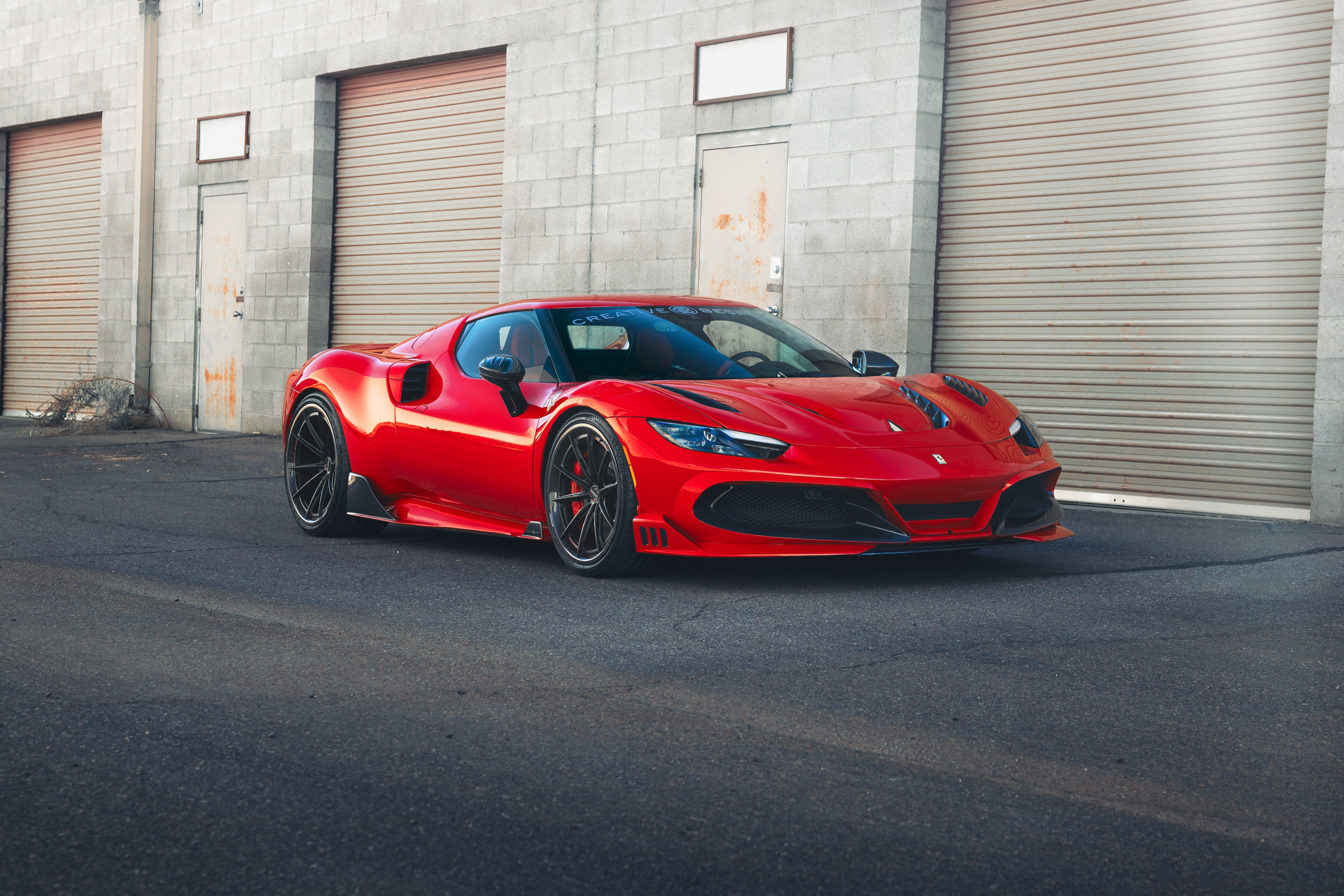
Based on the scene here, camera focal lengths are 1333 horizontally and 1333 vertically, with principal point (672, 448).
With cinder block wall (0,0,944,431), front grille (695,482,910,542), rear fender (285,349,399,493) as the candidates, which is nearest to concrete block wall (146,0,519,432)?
cinder block wall (0,0,944,431)

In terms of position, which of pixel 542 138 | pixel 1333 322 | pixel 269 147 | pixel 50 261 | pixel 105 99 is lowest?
pixel 1333 322

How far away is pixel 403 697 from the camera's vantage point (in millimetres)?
3340

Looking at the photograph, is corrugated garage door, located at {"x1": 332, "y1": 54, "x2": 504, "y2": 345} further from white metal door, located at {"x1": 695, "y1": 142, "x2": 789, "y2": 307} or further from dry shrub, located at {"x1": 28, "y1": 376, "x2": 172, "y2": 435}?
dry shrub, located at {"x1": 28, "y1": 376, "x2": 172, "y2": 435}

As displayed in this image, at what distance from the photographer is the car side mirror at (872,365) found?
19.9 ft

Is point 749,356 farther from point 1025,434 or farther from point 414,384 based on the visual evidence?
point 414,384

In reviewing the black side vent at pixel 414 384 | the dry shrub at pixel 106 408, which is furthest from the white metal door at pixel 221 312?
the black side vent at pixel 414 384

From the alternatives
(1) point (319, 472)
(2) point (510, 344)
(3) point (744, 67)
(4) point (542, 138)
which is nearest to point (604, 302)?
(2) point (510, 344)

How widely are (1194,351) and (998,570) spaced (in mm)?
4189

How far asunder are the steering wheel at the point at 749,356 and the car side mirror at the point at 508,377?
903 mm

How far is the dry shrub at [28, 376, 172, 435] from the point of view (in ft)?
53.2

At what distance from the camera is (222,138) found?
51.5ft

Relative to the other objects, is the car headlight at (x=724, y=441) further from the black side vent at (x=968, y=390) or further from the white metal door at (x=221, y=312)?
the white metal door at (x=221, y=312)

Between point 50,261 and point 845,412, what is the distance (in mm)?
16714

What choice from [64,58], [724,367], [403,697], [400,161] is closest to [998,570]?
[724,367]
